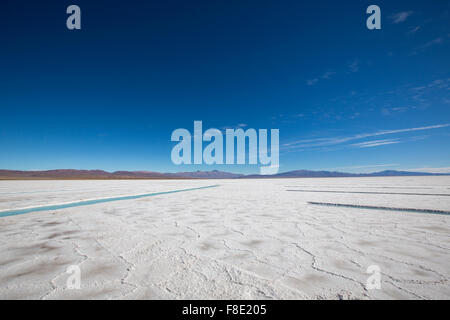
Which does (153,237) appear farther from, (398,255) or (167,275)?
(398,255)

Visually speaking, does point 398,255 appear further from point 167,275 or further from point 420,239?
point 167,275

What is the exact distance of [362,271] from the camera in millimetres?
1610

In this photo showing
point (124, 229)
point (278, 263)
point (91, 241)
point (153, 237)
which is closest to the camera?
point (278, 263)

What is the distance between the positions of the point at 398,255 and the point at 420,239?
0.80 m

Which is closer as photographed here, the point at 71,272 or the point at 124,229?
the point at 71,272

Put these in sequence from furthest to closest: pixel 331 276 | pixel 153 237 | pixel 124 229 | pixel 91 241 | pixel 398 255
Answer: pixel 124 229 < pixel 153 237 < pixel 91 241 < pixel 398 255 < pixel 331 276

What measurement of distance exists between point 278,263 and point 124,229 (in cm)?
228
